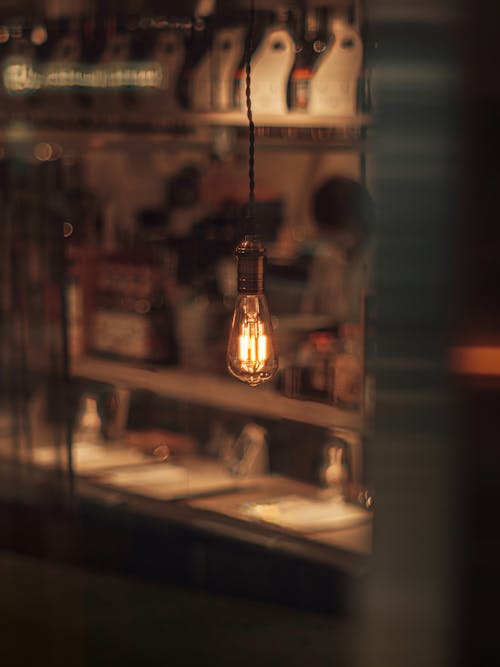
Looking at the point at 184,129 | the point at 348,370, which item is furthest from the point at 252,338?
the point at 184,129

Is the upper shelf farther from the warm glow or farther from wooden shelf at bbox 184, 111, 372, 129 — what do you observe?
the warm glow

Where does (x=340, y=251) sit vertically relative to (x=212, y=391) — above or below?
above

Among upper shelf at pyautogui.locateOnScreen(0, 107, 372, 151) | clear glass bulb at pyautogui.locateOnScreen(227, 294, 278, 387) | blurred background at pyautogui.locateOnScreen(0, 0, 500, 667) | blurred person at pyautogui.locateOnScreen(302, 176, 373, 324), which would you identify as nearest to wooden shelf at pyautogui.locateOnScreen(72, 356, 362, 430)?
blurred background at pyautogui.locateOnScreen(0, 0, 500, 667)

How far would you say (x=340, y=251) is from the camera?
13.1ft

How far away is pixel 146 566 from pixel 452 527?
1.63m

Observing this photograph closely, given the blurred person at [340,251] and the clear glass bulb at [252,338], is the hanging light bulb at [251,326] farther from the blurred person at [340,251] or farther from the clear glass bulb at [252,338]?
the blurred person at [340,251]

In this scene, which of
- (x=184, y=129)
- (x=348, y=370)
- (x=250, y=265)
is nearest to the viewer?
(x=250, y=265)

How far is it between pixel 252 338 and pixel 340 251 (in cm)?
151

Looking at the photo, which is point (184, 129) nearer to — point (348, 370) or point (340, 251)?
point (340, 251)

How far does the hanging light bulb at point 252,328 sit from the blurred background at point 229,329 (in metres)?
0.69

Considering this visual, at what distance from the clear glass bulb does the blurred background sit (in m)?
0.69

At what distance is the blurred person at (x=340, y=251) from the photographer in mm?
3891

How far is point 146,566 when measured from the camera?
4.47m

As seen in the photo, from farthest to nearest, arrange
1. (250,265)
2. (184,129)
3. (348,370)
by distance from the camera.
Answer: (184,129)
(348,370)
(250,265)
